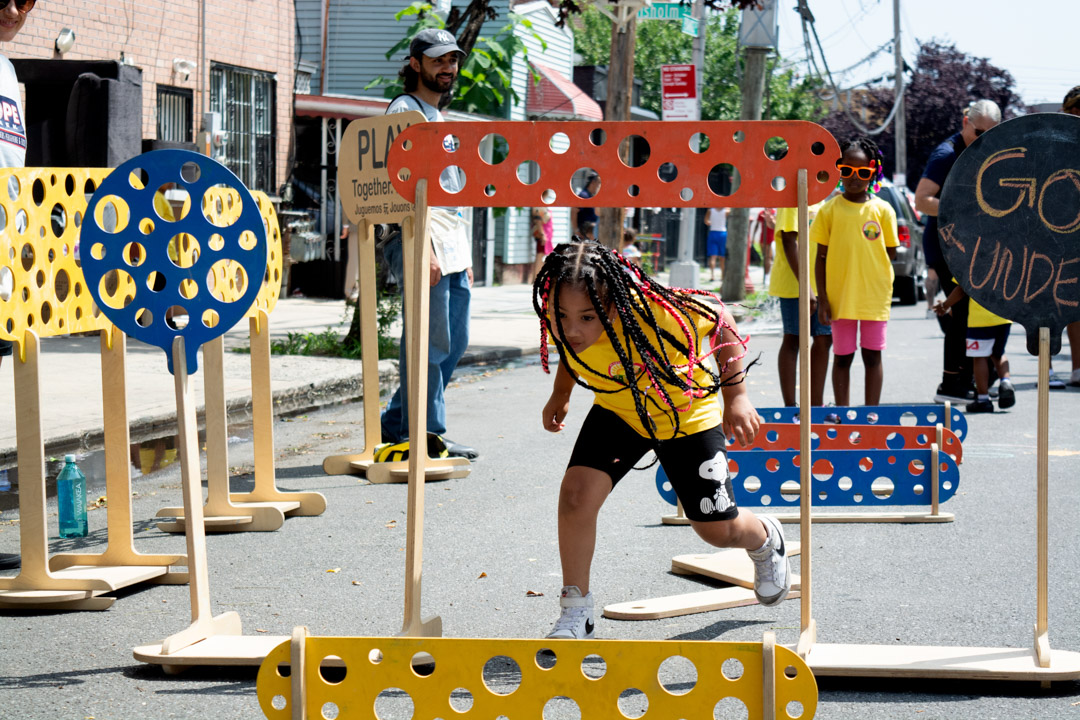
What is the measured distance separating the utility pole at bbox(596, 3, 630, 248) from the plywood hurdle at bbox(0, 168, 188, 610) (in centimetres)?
1025

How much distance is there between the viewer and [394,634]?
163 inches

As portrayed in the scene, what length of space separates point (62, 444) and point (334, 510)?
7.25 ft

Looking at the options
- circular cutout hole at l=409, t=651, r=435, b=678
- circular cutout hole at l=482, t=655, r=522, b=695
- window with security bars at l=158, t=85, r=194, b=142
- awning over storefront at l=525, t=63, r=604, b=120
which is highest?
awning over storefront at l=525, t=63, r=604, b=120

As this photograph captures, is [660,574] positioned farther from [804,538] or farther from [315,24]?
[315,24]

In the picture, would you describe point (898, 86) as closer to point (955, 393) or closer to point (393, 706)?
point (955, 393)

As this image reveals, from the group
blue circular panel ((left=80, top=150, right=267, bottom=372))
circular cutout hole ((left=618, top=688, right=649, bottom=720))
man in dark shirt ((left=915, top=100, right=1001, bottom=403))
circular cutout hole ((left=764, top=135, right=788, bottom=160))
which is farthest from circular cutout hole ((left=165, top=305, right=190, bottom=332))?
man in dark shirt ((left=915, top=100, right=1001, bottom=403))

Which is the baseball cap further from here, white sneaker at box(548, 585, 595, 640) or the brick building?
the brick building

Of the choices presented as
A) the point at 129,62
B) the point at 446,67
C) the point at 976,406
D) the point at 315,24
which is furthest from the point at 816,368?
the point at 315,24

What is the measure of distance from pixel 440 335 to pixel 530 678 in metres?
3.98

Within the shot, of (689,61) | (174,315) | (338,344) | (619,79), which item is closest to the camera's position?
(174,315)

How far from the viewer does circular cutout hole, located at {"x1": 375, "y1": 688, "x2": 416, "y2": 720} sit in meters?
3.44

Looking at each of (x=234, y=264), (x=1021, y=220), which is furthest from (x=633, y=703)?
(x=234, y=264)

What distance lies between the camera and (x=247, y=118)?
17.3 meters

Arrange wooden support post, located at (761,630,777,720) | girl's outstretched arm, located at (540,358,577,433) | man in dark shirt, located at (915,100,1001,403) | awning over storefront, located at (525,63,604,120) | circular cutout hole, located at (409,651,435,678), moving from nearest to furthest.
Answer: wooden support post, located at (761,630,777,720), circular cutout hole, located at (409,651,435,678), girl's outstretched arm, located at (540,358,577,433), man in dark shirt, located at (915,100,1001,403), awning over storefront, located at (525,63,604,120)
